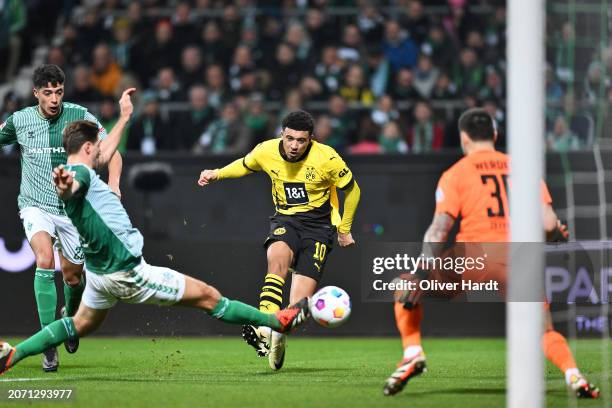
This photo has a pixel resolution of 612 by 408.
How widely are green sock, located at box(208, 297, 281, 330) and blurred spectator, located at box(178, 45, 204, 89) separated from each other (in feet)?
28.1

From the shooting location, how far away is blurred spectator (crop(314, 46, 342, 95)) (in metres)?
16.0

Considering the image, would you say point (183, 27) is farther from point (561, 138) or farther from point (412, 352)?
point (412, 352)

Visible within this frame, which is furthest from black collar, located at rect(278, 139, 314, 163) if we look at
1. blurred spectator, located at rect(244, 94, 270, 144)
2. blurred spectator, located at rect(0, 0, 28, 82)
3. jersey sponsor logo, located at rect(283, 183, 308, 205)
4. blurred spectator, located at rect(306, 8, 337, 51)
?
blurred spectator, located at rect(0, 0, 28, 82)

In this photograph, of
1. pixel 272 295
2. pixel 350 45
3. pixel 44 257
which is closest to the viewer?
pixel 272 295

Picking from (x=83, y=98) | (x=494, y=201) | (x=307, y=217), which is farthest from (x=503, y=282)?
(x=83, y=98)

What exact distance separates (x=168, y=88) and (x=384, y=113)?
321cm

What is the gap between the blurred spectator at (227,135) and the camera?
14859 mm

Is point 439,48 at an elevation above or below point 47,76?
above

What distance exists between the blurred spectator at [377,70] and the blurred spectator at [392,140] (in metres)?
1.50

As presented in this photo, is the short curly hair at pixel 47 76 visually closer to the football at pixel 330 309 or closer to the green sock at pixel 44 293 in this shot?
the green sock at pixel 44 293

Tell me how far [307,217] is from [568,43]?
15.4ft

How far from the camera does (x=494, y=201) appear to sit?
7.69m

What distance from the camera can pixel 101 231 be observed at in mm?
7695

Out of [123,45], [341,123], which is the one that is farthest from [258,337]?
[123,45]
